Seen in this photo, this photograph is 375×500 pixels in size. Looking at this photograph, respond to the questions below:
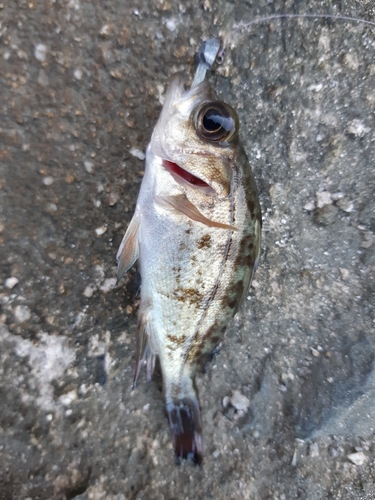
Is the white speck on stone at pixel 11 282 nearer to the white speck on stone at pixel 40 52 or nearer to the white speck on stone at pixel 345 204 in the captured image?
the white speck on stone at pixel 40 52

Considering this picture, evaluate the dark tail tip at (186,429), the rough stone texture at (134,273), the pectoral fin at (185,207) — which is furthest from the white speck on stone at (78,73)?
the dark tail tip at (186,429)

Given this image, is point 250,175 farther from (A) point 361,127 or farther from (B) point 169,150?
(A) point 361,127

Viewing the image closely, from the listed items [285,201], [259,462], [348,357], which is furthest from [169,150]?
[259,462]

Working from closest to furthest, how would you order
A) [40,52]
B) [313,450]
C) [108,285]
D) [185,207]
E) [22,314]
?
1. [185,207]
2. [40,52]
3. [22,314]
4. [108,285]
5. [313,450]

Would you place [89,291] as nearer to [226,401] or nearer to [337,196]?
[226,401]

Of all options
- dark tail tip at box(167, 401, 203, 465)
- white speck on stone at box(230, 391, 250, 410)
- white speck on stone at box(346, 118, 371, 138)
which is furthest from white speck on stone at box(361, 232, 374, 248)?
dark tail tip at box(167, 401, 203, 465)

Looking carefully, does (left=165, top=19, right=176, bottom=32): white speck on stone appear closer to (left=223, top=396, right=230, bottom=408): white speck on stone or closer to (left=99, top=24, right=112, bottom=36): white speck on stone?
(left=99, top=24, right=112, bottom=36): white speck on stone

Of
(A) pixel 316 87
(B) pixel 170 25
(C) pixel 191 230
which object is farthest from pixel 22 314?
(A) pixel 316 87
